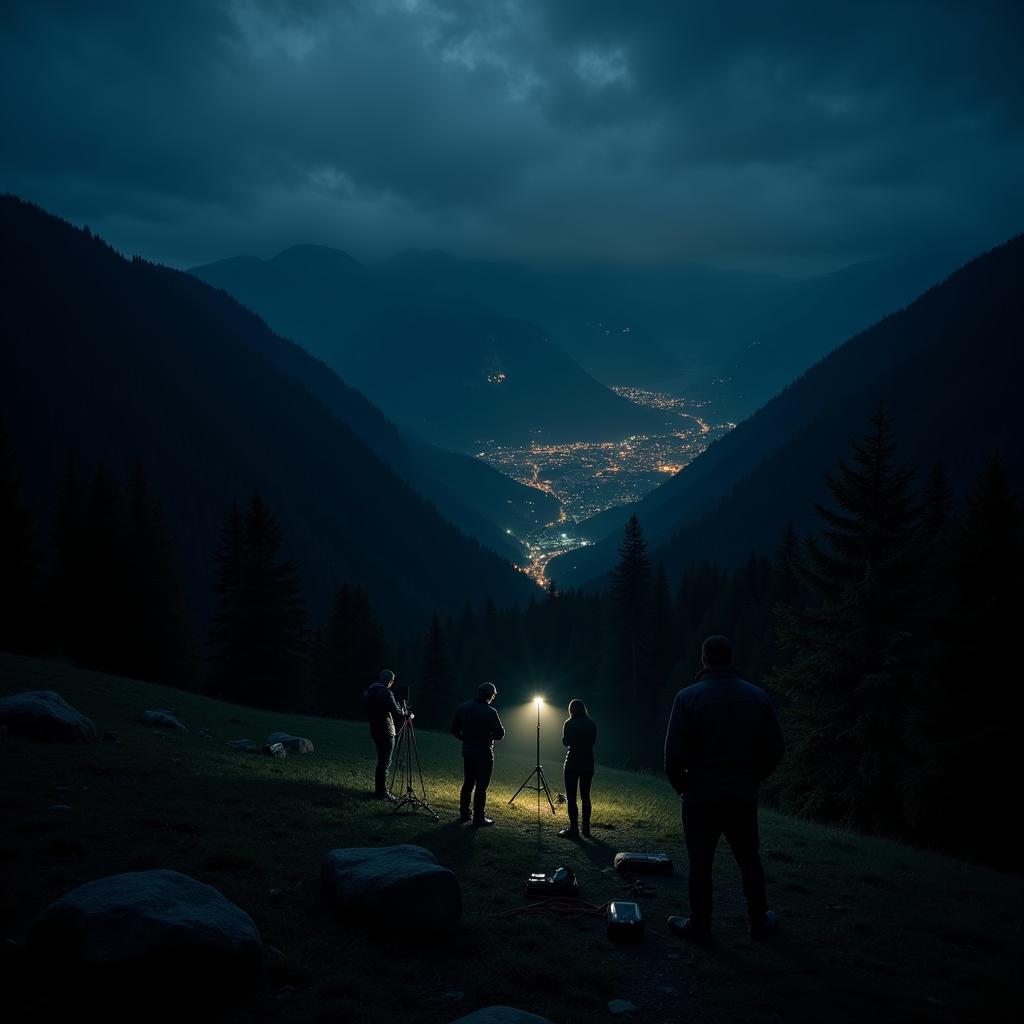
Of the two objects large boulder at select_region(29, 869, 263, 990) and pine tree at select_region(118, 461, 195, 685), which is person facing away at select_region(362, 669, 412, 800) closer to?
large boulder at select_region(29, 869, 263, 990)

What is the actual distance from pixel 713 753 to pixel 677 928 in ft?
8.49

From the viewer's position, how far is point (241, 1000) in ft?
21.5

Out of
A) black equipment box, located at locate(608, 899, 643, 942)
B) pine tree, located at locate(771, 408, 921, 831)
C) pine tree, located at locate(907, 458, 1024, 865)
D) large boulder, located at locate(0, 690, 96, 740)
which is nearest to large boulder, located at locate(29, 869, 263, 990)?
black equipment box, located at locate(608, 899, 643, 942)

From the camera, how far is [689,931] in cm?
864

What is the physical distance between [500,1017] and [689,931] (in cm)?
384

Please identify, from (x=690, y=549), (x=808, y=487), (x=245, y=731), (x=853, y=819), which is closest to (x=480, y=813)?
(x=245, y=731)

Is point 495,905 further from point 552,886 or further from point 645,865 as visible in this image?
point 645,865

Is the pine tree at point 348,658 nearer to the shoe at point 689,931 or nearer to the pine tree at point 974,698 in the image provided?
the pine tree at point 974,698

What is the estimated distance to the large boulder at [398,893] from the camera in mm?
7980

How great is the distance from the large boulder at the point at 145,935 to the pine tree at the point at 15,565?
42025 millimetres

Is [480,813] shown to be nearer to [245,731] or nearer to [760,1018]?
[760,1018]

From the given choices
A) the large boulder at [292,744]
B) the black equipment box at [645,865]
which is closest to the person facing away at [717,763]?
the black equipment box at [645,865]

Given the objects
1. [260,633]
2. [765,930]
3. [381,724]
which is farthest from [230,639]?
[765,930]

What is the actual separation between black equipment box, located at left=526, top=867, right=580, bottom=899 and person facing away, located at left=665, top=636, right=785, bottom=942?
6.99ft
